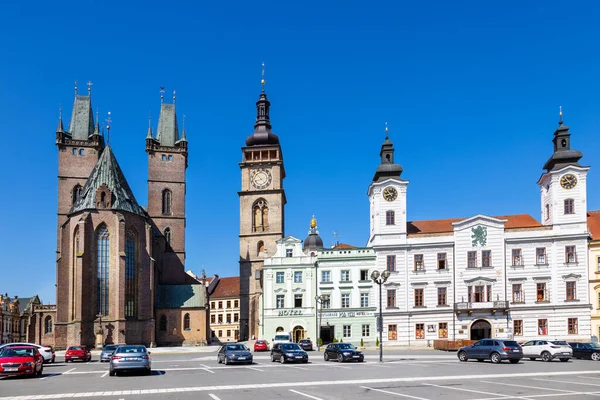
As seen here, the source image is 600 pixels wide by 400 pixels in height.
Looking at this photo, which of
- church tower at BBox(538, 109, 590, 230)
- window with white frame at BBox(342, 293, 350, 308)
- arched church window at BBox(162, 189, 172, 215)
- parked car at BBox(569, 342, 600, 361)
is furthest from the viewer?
arched church window at BBox(162, 189, 172, 215)

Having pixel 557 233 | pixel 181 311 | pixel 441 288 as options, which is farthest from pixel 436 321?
pixel 181 311

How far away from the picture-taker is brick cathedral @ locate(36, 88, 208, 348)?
67.0 m

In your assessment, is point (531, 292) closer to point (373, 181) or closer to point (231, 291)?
point (373, 181)

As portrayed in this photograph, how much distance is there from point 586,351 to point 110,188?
5293 cm

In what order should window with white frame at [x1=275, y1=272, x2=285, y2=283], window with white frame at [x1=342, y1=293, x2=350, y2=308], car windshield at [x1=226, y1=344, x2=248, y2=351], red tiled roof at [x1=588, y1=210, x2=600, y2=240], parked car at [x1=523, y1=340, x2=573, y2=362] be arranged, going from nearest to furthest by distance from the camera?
car windshield at [x1=226, y1=344, x2=248, y2=351], parked car at [x1=523, y1=340, x2=573, y2=362], red tiled roof at [x1=588, y1=210, x2=600, y2=240], window with white frame at [x1=342, y1=293, x2=350, y2=308], window with white frame at [x1=275, y1=272, x2=285, y2=283]

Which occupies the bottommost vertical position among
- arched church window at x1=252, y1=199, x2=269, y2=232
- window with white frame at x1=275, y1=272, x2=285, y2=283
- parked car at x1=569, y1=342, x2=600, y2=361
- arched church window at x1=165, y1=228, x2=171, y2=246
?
parked car at x1=569, y1=342, x2=600, y2=361

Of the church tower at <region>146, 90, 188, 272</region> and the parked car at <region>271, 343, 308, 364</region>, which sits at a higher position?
the church tower at <region>146, 90, 188, 272</region>

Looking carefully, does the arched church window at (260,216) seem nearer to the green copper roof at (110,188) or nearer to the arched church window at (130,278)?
the green copper roof at (110,188)

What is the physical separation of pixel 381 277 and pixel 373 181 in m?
22.8

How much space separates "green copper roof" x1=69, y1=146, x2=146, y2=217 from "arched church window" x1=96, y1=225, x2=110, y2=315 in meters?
3.20

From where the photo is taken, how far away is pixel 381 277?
39.9 m

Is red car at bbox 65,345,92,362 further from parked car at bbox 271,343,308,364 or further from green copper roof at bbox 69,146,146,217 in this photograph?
green copper roof at bbox 69,146,146,217

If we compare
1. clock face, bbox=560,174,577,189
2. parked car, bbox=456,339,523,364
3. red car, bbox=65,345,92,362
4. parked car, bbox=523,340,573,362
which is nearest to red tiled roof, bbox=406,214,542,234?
clock face, bbox=560,174,577,189

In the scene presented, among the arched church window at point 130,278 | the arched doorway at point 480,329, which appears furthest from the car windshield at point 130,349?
the arched church window at point 130,278
